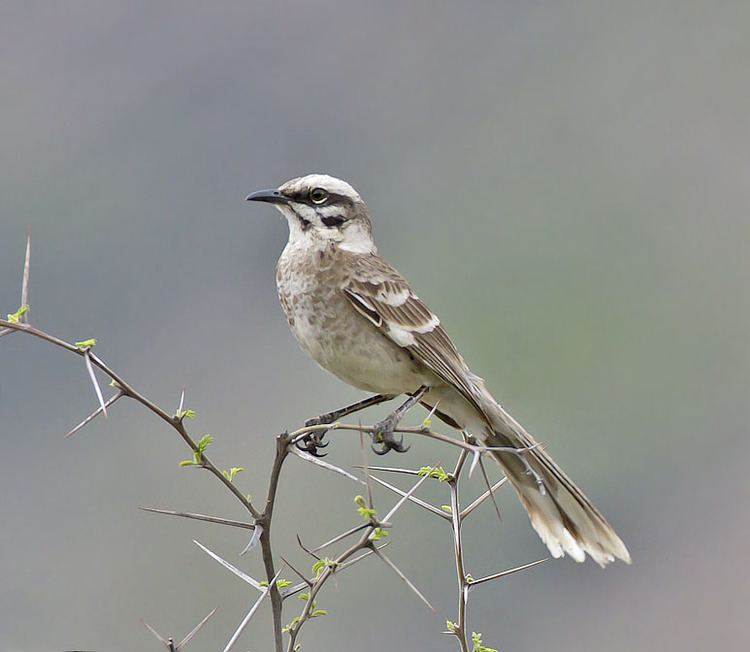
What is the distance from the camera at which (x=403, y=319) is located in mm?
5691

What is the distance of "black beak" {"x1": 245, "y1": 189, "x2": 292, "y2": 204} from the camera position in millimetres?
5617

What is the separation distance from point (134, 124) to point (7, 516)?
63.6 feet

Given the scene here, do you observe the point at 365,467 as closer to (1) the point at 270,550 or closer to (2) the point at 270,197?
(1) the point at 270,550

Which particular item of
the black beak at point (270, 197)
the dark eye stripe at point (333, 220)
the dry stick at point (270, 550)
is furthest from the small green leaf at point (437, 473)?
the dark eye stripe at point (333, 220)

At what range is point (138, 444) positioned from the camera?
22047mm

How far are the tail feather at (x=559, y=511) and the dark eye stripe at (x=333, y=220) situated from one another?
4.26 ft

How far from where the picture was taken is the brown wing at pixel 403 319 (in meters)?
5.61

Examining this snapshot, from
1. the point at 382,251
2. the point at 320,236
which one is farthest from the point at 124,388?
the point at 382,251

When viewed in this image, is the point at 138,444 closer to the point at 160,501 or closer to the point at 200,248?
the point at 160,501

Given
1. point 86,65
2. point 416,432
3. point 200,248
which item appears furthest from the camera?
point 86,65

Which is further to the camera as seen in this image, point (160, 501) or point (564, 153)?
point (564, 153)

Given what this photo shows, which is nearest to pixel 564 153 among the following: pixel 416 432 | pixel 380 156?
Result: pixel 380 156

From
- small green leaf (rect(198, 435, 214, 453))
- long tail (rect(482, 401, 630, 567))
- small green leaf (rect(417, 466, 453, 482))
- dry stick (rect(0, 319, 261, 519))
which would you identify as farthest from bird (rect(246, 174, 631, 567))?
dry stick (rect(0, 319, 261, 519))

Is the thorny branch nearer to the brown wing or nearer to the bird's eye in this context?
the brown wing
